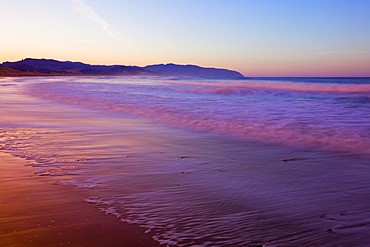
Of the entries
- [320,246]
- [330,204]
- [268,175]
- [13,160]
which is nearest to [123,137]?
[13,160]

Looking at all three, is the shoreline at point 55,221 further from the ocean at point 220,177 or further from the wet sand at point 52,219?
the ocean at point 220,177

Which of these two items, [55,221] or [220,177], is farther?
[220,177]

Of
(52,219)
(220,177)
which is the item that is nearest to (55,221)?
(52,219)

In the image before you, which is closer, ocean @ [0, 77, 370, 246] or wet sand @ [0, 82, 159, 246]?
wet sand @ [0, 82, 159, 246]

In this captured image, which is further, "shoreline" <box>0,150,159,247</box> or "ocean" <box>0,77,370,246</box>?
"ocean" <box>0,77,370,246</box>

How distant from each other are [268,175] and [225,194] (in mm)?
782

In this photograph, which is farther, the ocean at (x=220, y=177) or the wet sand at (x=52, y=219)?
the ocean at (x=220, y=177)

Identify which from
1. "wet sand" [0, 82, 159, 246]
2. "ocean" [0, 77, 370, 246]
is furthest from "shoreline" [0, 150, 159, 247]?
"ocean" [0, 77, 370, 246]

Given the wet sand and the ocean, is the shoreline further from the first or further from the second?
the ocean

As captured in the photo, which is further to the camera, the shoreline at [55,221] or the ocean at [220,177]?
the ocean at [220,177]

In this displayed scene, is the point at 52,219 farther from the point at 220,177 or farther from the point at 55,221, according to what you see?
the point at 220,177

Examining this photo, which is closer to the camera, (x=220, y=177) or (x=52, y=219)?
(x=52, y=219)

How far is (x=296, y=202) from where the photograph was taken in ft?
8.95

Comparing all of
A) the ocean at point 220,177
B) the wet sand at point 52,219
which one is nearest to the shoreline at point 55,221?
the wet sand at point 52,219
